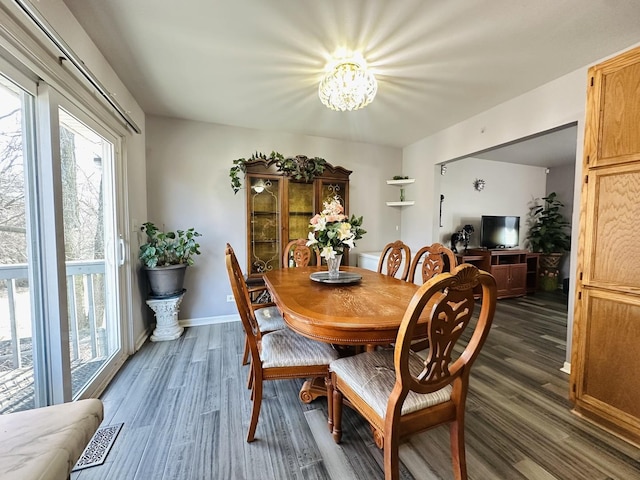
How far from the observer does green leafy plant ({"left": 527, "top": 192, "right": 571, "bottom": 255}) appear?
195 inches

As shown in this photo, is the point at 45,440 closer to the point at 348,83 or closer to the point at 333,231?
the point at 333,231

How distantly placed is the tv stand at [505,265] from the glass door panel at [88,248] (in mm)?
4567

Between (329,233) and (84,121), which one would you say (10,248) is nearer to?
(84,121)

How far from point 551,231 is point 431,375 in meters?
5.49

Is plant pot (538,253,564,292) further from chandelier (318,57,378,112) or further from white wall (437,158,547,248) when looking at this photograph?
chandelier (318,57,378,112)

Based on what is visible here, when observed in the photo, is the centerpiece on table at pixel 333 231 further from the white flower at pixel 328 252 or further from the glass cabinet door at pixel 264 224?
the glass cabinet door at pixel 264 224

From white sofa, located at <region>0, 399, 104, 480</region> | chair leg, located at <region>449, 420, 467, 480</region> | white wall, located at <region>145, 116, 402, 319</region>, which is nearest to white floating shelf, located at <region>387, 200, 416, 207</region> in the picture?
white wall, located at <region>145, 116, 402, 319</region>

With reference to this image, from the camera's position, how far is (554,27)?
1.72m

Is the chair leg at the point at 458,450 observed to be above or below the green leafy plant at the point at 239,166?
below

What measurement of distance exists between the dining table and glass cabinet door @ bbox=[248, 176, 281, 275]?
1112 mm

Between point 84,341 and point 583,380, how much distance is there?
11.5 feet

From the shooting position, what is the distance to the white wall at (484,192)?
4.70m

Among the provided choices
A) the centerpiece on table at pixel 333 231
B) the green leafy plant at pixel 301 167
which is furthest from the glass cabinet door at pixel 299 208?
the centerpiece on table at pixel 333 231

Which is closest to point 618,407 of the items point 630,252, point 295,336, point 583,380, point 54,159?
point 583,380
